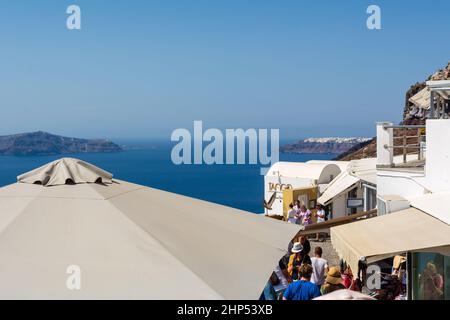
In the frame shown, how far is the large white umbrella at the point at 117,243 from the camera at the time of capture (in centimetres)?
422

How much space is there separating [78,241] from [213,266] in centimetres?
120

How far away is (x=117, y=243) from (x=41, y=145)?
180 meters

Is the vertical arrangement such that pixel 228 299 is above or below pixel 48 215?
below

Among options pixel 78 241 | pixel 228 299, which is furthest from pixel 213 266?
pixel 78 241

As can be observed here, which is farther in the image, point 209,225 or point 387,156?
point 387,156

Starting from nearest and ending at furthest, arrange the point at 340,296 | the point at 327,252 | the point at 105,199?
the point at 340,296, the point at 105,199, the point at 327,252

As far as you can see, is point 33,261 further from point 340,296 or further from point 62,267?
point 340,296

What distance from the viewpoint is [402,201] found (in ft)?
30.4

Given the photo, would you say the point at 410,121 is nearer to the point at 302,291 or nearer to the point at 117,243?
the point at 302,291

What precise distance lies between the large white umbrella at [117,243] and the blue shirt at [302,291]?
47cm

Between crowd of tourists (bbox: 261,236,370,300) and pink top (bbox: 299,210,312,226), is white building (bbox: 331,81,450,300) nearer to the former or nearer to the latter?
crowd of tourists (bbox: 261,236,370,300)

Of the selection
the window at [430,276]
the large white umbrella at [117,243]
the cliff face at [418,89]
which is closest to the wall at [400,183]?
the window at [430,276]

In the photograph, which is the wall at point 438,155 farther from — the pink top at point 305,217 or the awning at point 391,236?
the pink top at point 305,217
